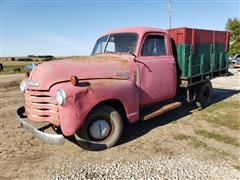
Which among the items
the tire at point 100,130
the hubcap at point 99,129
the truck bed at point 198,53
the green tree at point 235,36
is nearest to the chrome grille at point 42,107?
the tire at point 100,130

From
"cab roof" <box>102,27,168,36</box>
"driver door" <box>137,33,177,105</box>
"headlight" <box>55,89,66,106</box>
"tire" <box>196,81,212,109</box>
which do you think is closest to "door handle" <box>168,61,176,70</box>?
"driver door" <box>137,33,177,105</box>

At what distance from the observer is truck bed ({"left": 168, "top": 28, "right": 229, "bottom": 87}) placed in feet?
23.2

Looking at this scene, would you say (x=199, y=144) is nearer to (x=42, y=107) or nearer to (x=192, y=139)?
(x=192, y=139)

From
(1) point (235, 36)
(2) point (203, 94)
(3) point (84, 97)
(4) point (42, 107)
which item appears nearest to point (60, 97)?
(3) point (84, 97)

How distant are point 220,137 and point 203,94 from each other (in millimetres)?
2885

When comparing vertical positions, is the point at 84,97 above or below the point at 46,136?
above

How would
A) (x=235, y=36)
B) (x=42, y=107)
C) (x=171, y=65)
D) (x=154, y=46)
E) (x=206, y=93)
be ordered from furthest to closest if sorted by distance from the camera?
(x=235, y=36) → (x=206, y=93) → (x=171, y=65) → (x=154, y=46) → (x=42, y=107)

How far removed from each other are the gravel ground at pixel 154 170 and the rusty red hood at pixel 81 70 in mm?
1511

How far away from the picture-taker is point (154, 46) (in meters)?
6.24

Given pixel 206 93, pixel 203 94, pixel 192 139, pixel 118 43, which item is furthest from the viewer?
pixel 206 93

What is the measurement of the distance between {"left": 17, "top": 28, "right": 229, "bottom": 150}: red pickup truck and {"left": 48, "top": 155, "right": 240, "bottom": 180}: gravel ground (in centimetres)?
59

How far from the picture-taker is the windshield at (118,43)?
592cm

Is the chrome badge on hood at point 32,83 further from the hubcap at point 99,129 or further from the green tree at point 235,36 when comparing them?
the green tree at point 235,36

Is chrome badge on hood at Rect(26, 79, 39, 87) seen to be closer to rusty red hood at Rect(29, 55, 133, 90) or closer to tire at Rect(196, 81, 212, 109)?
rusty red hood at Rect(29, 55, 133, 90)
